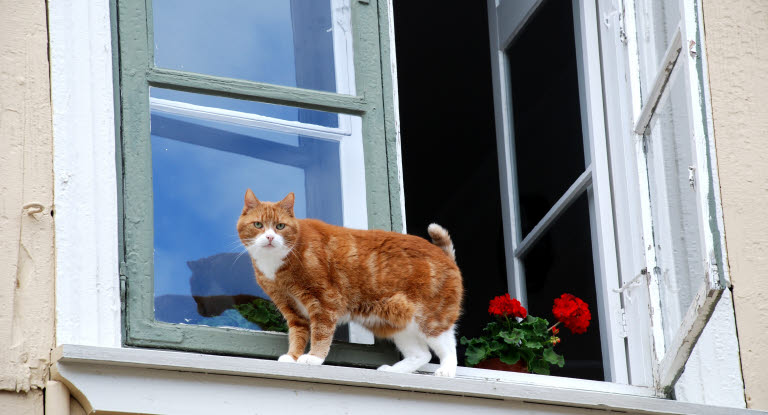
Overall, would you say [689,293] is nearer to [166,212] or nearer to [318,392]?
[318,392]

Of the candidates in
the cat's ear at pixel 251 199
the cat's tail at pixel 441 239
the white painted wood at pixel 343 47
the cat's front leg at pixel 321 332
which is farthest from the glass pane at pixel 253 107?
the cat's front leg at pixel 321 332

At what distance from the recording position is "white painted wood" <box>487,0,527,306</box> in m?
4.57

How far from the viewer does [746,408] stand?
3447 mm

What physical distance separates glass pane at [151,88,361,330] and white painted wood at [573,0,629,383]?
101 centimetres

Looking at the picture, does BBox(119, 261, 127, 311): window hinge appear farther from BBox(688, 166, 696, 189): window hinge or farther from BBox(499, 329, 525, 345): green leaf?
BBox(688, 166, 696, 189): window hinge

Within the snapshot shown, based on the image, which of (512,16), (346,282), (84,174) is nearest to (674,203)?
(346,282)

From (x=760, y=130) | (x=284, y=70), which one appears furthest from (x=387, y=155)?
(x=760, y=130)

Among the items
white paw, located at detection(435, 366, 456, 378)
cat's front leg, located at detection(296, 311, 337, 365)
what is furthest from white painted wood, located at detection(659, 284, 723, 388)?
cat's front leg, located at detection(296, 311, 337, 365)

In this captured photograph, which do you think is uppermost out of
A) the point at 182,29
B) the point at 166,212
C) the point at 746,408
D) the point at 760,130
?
the point at 182,29

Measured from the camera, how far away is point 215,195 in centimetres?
333

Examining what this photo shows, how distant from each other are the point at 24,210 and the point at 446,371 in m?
1.31

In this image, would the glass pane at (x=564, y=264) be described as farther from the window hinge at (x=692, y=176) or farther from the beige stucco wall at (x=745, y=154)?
the window hinge at (x=692, y=176)

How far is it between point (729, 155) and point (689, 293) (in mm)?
693

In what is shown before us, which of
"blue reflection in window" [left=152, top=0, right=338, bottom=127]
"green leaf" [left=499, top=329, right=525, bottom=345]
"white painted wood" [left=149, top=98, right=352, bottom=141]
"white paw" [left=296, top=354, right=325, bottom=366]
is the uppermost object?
"blue reflection in window" [left=152, top=0, right=338, bottom=127]
